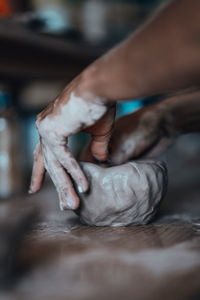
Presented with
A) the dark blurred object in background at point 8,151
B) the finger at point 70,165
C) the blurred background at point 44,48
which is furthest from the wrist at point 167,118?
the dark blurred object in background at point 8,151

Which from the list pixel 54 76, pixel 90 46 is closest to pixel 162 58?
pixel 90 46

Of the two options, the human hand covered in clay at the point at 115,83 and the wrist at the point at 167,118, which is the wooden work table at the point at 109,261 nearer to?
the human hand covered in clay at the point at 115,83

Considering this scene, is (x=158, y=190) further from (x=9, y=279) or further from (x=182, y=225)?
(x=9, y=279)

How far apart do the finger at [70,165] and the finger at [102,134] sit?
98 millimetres

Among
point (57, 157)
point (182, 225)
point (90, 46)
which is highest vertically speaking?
point (90, 46)

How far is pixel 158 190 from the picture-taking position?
87cm

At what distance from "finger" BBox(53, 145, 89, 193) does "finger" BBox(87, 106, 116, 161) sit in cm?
10

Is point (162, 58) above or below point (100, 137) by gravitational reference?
above

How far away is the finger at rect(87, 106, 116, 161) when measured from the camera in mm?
817

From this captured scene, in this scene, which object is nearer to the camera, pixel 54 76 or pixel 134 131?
pixel 134 131

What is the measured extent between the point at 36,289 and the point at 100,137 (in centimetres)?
44

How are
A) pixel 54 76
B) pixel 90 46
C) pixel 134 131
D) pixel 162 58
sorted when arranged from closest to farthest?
1. pixel 162 58
2. pixel 134 131
3. pixel 90 46
4. pixel 54 76

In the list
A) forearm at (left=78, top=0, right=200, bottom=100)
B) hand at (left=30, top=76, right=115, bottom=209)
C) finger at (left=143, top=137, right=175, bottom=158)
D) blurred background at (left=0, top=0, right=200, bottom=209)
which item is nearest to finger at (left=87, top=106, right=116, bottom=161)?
hand at (left=30, top=76, right=115, bottom=209)

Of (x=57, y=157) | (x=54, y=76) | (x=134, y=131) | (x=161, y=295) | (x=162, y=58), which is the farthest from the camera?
(x=54, y=76)
